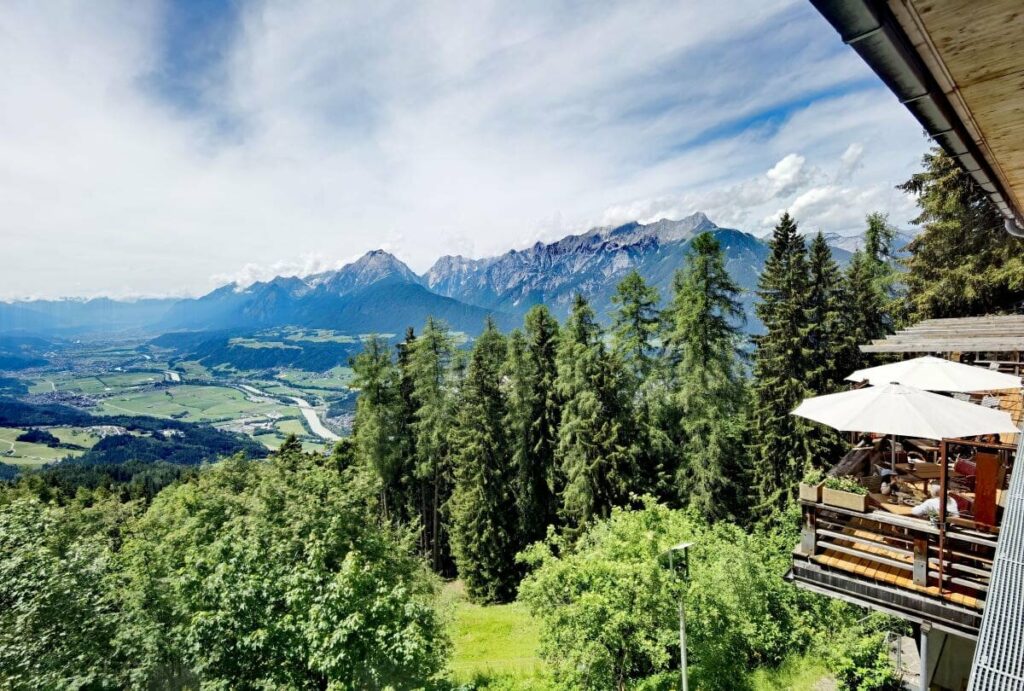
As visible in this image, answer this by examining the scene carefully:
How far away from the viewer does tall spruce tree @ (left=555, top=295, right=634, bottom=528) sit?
23781 mm

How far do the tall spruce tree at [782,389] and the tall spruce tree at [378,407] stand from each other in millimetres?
20460

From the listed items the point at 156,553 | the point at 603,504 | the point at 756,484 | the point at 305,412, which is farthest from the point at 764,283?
the point at 305,412

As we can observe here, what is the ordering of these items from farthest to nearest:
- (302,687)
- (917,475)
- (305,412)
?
(305,412) → (302,687) → (917,475)

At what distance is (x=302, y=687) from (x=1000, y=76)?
14.1 meters

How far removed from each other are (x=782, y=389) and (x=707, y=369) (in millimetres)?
3636

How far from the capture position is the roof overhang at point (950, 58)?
221 centimetres

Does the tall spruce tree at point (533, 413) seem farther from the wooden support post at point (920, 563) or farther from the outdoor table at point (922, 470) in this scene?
the wooden support post at point (920, 563)

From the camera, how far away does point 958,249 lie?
20.7 metres

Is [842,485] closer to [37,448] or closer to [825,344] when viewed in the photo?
[825,344]

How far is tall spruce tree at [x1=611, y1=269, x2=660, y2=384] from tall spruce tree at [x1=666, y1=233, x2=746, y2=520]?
1345mm

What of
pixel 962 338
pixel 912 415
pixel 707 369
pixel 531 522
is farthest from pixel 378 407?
pixel 912 415

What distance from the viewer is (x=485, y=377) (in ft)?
90.1

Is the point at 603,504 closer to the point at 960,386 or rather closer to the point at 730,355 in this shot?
the point at 730,355

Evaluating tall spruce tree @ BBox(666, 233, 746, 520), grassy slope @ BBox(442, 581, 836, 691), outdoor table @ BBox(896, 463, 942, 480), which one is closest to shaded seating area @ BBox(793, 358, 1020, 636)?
outdoor table @ BBox(896, 463, 942, 480)
